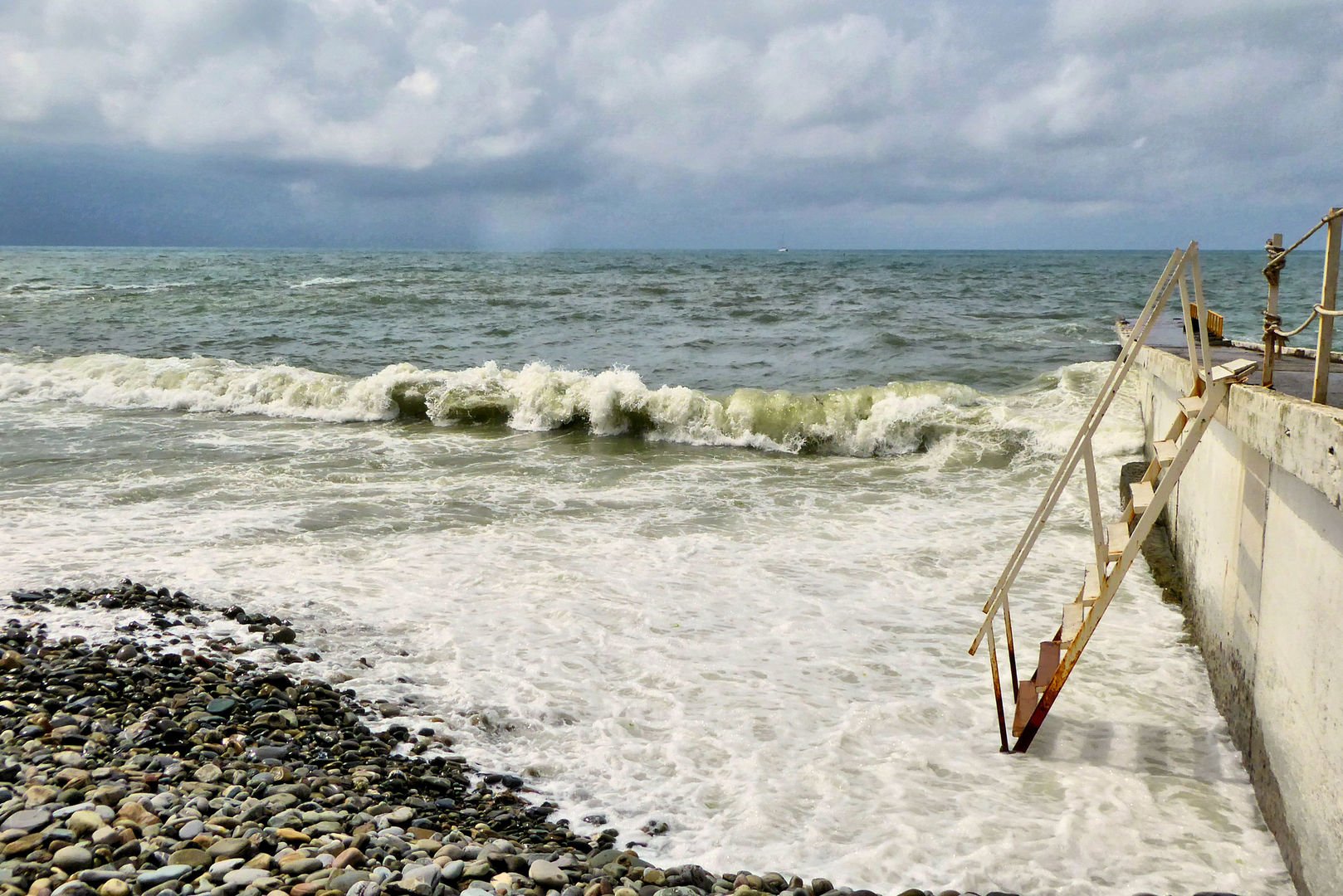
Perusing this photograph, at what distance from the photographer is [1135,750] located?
5.03 meters

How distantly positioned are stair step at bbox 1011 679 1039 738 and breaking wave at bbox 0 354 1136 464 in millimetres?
7700

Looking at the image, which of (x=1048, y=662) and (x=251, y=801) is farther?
(x=1048, y=662)

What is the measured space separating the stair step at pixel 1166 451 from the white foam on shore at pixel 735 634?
61.2 inches

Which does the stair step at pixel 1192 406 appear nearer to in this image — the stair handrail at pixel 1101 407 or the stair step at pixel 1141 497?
the stair handrail at pixel 1101 407

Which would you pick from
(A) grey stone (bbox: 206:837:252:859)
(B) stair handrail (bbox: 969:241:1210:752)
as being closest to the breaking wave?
(B) stair handrail (bbox: 969:241:1210:752)

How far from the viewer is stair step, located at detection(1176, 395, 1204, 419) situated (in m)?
4.79

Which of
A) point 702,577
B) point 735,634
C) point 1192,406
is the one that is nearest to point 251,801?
point 735,634

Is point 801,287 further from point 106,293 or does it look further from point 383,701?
point 383,701

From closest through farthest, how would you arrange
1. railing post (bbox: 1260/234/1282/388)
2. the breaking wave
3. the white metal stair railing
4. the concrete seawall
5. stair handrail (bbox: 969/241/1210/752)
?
the concrete seawall < the white metal stair railing < railing post (bbox: 1260/234/1282/388) < stair handrail (bbox: 969/241/1210/752) < the breaking wave

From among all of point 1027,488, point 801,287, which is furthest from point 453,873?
point 801,287

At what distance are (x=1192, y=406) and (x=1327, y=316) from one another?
1069 millimetres

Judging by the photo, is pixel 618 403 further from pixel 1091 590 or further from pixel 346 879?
pixel 346 879

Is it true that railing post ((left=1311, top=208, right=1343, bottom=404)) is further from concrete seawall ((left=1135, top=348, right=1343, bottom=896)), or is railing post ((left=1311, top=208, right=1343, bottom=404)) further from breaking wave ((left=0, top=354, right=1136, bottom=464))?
breaking wave ((left=0, top=354, right=1136, bottom=464))

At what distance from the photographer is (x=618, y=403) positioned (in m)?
14.9
